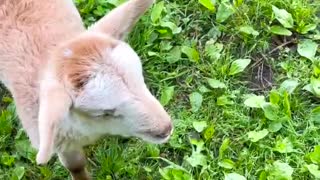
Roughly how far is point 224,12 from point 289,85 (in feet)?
1.94

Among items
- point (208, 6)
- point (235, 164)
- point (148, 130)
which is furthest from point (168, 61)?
point (148, 130)

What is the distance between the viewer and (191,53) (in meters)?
4.70

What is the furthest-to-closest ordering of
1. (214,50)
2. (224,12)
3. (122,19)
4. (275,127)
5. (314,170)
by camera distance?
1. (224,12)
2. (214,50)
3. (275,127)
4. (314,170)
5. (122,19)

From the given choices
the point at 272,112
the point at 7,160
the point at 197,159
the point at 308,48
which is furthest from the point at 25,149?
the point at 308,48

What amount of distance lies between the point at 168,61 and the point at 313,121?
0.83m

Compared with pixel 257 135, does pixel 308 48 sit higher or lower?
higher

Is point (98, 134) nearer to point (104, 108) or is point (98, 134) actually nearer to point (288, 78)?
point (104, 108)

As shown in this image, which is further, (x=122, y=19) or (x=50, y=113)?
(x=122, y=19)

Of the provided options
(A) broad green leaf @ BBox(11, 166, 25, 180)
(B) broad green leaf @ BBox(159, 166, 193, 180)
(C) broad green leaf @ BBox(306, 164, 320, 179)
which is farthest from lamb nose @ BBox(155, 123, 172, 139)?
(A) broad green leaf @ BBox(11, 166, 25, 180)

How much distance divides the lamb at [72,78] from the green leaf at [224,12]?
98cm

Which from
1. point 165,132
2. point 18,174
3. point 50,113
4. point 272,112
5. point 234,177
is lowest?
point 18,174

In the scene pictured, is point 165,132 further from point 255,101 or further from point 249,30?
point 249,30

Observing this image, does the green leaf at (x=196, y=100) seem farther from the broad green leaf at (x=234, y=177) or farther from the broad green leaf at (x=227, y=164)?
the broad green leaf at (x=234, y=177)

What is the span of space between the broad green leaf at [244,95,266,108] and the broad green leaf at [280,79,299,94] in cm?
13
